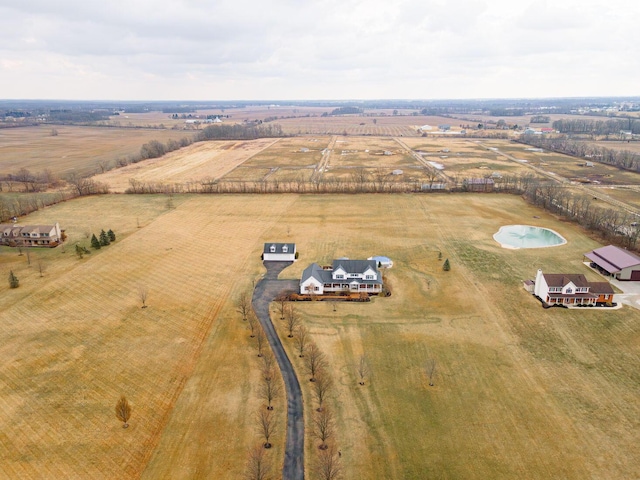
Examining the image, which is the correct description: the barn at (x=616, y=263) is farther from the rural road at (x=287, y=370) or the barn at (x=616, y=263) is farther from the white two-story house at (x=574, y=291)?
the rural road at (x=287, y=370)

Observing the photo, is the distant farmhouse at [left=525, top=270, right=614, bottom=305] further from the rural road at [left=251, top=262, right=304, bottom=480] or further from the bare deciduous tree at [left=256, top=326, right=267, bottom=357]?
the bare deciduous tree at [left=256, top=326, right=267, bottom=357]

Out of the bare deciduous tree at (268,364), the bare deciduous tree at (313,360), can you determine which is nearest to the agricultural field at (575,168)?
the bare deciduous tree at (313,360)

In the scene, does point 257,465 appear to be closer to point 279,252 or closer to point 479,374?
point 479,374

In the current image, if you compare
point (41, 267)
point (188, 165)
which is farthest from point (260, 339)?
point (188, 165)

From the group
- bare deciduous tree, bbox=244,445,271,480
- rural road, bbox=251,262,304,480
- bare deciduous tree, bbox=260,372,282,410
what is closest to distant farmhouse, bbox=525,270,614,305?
rural road, bbox=251,262,304,480

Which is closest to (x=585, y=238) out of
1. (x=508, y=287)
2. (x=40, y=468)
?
(x=508, y=287)

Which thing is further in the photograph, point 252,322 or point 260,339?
point 252,322
